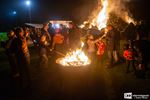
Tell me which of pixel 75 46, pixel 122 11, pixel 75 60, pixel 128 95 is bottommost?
pixel 128 95

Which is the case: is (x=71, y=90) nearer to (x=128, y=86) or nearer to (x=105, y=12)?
(x=128, y=86)

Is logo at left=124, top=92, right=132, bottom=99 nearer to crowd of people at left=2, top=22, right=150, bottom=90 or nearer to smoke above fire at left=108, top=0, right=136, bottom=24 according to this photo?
crowd of people at left=2, top=22, right=150, bottom=90

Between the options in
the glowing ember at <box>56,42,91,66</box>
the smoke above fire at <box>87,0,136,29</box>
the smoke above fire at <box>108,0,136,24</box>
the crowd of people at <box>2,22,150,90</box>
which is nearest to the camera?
the crowd of people at <box>2,22,150,90</box>

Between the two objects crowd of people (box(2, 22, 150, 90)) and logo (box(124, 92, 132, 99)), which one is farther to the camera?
crowd of people (box(2, 22, 150, 90))

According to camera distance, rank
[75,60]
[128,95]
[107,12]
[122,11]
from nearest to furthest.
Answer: [128,95] → [75,60] → [107,12] → [122,11]

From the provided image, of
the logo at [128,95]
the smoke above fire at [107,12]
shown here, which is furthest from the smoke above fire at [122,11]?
the logo at [128,95]

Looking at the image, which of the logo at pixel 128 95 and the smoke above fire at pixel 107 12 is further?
the smoke above fire at pixel 107 12

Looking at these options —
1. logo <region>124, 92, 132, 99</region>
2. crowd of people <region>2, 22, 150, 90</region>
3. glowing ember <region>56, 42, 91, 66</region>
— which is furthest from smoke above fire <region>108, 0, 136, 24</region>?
logo <region>124, 92, 132, 99</region>

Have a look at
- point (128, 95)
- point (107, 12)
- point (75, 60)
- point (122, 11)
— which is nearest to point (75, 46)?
point (75, 60)

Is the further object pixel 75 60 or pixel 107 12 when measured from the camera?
pixel 107 12

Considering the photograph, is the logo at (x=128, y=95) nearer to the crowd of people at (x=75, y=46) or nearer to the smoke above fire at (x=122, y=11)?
the crowd of people at (x=75, y=46)

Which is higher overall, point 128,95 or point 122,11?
point 122,11

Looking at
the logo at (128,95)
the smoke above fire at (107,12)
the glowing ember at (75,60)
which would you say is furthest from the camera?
the smoke above fire at (107,12)

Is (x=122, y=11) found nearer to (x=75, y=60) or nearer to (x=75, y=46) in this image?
(x=75, y=46)
